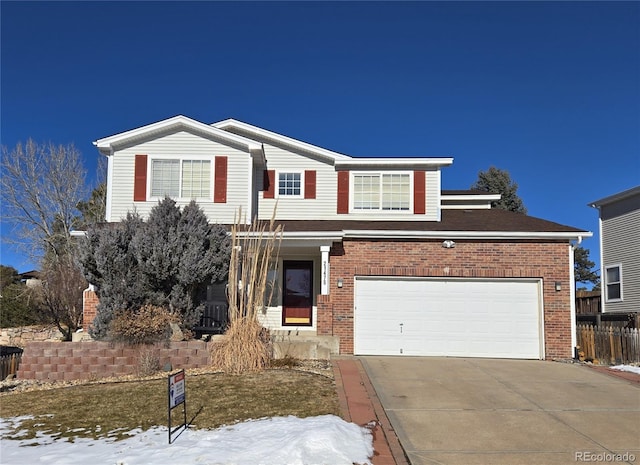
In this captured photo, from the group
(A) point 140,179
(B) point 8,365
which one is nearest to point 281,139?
(A) point 140,179

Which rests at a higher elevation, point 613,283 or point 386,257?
point 386,257

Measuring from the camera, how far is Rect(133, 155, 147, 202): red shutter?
607 inches

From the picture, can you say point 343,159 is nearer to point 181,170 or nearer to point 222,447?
point 181,170

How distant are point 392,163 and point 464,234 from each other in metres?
3.97

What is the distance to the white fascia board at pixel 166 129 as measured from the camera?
50.8 ft

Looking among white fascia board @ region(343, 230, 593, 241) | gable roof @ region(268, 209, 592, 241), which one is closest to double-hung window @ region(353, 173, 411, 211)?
gable roof @ region(268, 209, 592, 241)

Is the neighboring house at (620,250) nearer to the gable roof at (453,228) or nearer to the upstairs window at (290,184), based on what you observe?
the gable roof at (453,228)

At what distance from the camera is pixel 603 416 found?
7680mm

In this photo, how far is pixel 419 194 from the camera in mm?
16562

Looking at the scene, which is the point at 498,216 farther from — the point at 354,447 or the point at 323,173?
the point at 354,447

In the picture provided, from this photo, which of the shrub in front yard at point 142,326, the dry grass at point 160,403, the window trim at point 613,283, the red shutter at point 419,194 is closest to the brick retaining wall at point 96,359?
the shrub in front yard at point 142,326

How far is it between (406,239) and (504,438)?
777 cm

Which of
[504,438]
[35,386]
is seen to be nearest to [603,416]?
[504,438]

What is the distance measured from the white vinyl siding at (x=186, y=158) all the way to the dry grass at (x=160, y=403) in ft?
20.9
